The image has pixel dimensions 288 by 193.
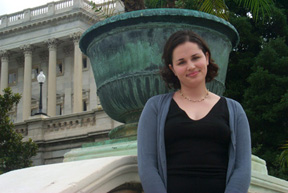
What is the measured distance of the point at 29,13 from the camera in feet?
173

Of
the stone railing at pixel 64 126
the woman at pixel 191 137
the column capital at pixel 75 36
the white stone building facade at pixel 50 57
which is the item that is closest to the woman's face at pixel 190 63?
the woman at pixel 191 137

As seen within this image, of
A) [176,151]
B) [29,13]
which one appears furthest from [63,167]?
[29,13]

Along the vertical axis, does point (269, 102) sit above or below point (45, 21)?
below

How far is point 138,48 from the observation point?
4.63 m

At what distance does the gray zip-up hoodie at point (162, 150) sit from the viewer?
105 inches

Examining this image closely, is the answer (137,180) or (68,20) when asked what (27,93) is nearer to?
(68,20)

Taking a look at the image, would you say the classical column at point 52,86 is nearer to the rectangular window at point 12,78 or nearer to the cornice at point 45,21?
the cornice at point 45,21

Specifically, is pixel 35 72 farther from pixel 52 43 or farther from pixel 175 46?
pixel 175 46

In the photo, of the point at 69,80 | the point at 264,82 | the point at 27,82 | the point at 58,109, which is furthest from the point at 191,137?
the point at 58,109

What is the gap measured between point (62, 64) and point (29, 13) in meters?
6.58

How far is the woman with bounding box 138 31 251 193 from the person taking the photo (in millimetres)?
2676

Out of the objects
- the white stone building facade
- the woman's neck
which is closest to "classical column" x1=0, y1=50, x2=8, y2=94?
the white stone building facade

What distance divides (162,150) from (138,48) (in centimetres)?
205

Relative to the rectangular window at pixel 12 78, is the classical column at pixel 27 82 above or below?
below
